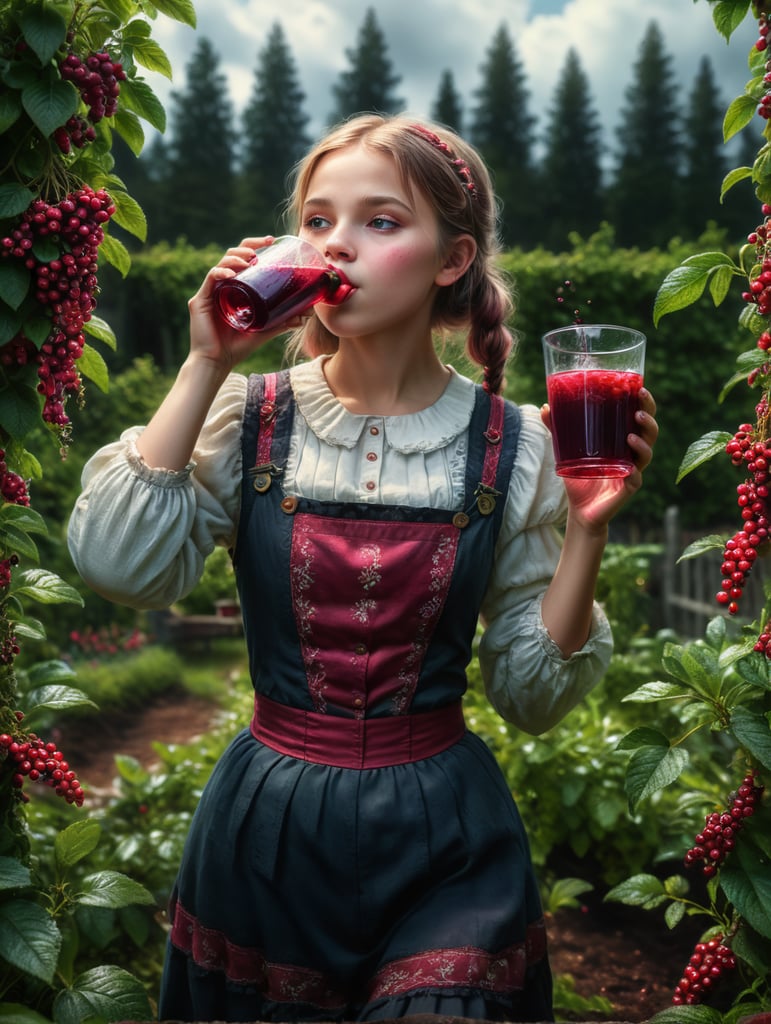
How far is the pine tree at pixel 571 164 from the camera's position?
31.7 meters

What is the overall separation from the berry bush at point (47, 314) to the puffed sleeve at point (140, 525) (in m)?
0.09

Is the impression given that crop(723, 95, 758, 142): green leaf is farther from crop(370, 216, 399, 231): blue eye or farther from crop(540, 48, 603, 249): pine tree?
crop(540, 48, 603, 249): pine tree

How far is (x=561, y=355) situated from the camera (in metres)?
1.72

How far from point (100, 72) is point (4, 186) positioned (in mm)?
235

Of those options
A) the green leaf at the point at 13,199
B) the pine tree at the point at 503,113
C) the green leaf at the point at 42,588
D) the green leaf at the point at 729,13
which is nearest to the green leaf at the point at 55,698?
the green leaf at the point at 42,588

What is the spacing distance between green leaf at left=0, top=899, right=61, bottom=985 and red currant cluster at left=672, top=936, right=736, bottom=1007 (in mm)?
996

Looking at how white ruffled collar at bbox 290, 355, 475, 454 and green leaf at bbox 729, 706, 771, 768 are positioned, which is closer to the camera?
green leaf at bbox 729, 706, 771, 768

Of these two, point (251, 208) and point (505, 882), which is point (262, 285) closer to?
point (505, 882)

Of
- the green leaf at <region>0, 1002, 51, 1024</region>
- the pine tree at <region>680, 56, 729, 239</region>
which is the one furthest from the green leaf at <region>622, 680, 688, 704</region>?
the pine tree at <region>680, 56, 729, 239</region>

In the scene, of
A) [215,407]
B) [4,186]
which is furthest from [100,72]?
[215,407]

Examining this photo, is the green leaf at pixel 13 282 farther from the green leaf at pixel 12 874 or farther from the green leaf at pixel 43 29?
the green leaf at pixel 12 874

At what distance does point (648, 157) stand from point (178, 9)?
34671mm

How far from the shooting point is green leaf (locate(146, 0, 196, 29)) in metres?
1.73

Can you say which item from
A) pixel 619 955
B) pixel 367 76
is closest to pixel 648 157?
pixel 367 76
